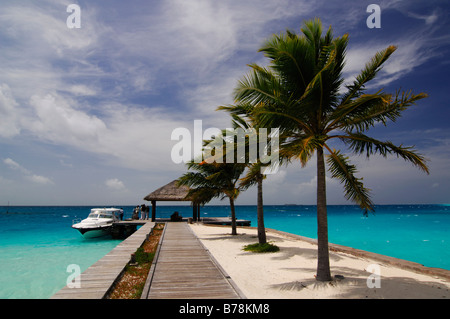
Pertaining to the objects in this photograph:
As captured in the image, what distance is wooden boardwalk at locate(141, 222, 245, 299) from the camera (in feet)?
18.5

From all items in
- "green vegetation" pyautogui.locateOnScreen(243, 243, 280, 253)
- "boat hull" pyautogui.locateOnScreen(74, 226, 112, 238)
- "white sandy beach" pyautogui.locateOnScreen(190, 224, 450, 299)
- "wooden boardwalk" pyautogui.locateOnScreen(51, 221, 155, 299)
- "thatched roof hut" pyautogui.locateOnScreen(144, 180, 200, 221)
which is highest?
"thatched roof hut" pyautogui.locateOnScreen(144, 180, 200, 221)

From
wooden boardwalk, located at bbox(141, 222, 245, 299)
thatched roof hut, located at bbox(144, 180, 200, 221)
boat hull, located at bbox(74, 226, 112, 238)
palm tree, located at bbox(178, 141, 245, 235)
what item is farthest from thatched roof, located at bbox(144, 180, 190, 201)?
wooden boardwalk, located at bbox(141, 222, 245, 299)

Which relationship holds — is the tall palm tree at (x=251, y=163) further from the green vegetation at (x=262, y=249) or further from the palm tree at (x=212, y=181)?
the palm tree at (x=212, y=181)

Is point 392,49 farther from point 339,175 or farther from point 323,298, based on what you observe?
point 323,298

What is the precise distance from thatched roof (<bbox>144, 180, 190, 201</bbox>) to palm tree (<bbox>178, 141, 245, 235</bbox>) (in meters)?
7.18

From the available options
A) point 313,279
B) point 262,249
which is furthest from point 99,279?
Answer: point 262,249

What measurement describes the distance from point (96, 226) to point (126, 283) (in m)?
18.3

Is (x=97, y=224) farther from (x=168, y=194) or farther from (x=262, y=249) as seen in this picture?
(x=262, y=249)

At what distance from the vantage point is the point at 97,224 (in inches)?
888

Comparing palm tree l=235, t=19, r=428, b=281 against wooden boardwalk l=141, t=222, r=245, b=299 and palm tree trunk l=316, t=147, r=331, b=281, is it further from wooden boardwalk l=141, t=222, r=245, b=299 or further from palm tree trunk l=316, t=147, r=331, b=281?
wooden boardwalk l=141, t=222, r=245, b=299

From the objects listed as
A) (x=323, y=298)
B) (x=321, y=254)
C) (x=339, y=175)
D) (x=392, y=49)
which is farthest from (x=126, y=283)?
(x=392, y=49)

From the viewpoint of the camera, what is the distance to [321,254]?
6945mm

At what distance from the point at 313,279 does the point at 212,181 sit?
10.6 meters

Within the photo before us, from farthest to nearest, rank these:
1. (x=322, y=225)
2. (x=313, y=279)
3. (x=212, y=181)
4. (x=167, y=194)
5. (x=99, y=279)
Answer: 1. (x=167, y=194)
2. (x=212, y=181)
3. (x=313, y=279)
4. (x=322, y=225)
5. (x=99, y=279)
